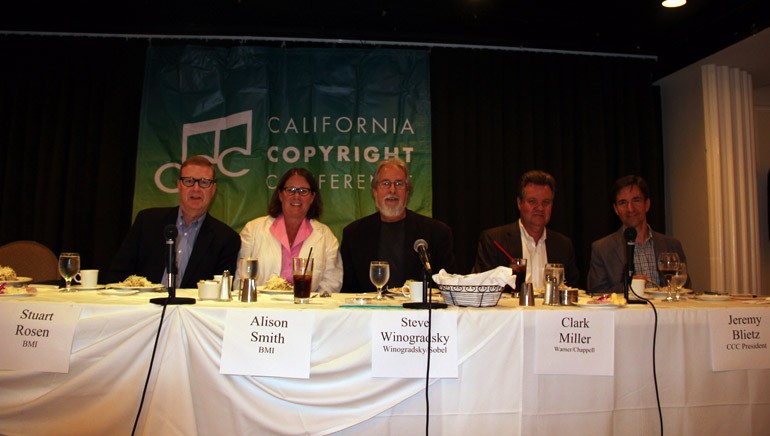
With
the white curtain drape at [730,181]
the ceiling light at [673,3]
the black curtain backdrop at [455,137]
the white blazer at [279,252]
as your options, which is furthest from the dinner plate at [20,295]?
the white curtain drape at [730,181]

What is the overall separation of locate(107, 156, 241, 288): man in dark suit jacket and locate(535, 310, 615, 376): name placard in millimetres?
1891

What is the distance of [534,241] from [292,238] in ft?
4.97

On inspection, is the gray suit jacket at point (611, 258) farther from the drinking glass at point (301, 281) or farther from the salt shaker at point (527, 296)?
the drinking glass at point (301, 281)

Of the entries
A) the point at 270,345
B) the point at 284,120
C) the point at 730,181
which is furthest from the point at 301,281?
the point at 730,181

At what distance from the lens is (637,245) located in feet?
10.9

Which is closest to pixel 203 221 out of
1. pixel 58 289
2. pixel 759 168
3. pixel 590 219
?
pixel 58 289

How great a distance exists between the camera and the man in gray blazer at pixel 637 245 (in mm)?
3244

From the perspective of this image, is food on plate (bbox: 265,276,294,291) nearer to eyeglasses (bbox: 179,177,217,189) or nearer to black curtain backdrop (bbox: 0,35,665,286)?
eyeglasses (bbox: 179,177,217,189)

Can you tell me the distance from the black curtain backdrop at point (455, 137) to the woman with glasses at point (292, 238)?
4.73ft

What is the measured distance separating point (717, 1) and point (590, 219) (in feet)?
5.99

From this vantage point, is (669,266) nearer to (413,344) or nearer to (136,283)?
(413,344)

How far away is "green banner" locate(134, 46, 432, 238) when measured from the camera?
4.31 m

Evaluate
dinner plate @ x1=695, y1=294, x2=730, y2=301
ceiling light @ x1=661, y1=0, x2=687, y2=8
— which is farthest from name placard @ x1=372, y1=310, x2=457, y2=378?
ceiling light @ x1=661, y1=0, x2=687, y2=8

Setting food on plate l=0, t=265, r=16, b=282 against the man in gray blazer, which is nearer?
food on plate l=0, t=265, r=16, b=282
